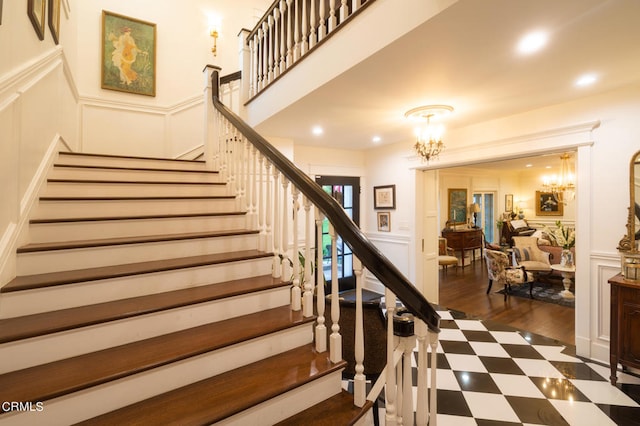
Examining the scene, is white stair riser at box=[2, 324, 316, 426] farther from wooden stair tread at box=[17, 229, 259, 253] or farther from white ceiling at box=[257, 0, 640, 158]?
white ceiling at box=[257, 0, 640, 158]

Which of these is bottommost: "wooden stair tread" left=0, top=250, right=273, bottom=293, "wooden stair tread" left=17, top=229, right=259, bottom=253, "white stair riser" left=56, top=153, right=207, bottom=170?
"wooden stair tread" left=0, top=250, right=273, bottom=293

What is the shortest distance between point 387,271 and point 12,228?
6.06ft

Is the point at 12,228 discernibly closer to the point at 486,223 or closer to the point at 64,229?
the point at 64,229

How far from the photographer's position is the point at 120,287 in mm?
1473

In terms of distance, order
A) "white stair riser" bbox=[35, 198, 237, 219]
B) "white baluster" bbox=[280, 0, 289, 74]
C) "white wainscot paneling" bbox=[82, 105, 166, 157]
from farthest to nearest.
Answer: "white wainscot paneling" bbox=[82, 105, 166, 157] < "white baluster" bbox=[280, 0, 289, 74] < "white stair riser" bbox=[35, 198, 237, 219]

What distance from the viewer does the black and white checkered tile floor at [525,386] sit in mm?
2070

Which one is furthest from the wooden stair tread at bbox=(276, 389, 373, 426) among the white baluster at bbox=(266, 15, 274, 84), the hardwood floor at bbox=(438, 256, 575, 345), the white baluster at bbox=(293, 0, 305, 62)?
the hardwood floor at bbox=(438, 256, 575, 345)

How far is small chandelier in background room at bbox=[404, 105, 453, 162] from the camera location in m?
2.95

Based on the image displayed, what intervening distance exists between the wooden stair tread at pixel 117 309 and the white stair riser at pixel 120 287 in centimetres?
3

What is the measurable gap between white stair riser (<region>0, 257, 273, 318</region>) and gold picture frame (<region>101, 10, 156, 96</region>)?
3.61m

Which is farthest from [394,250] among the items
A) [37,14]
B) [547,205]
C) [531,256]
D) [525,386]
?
[547,205]

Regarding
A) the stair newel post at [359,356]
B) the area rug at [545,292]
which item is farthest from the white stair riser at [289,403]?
the area rug at [545,292]

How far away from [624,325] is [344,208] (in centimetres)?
364

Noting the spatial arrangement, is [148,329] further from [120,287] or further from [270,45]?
[270,45]
